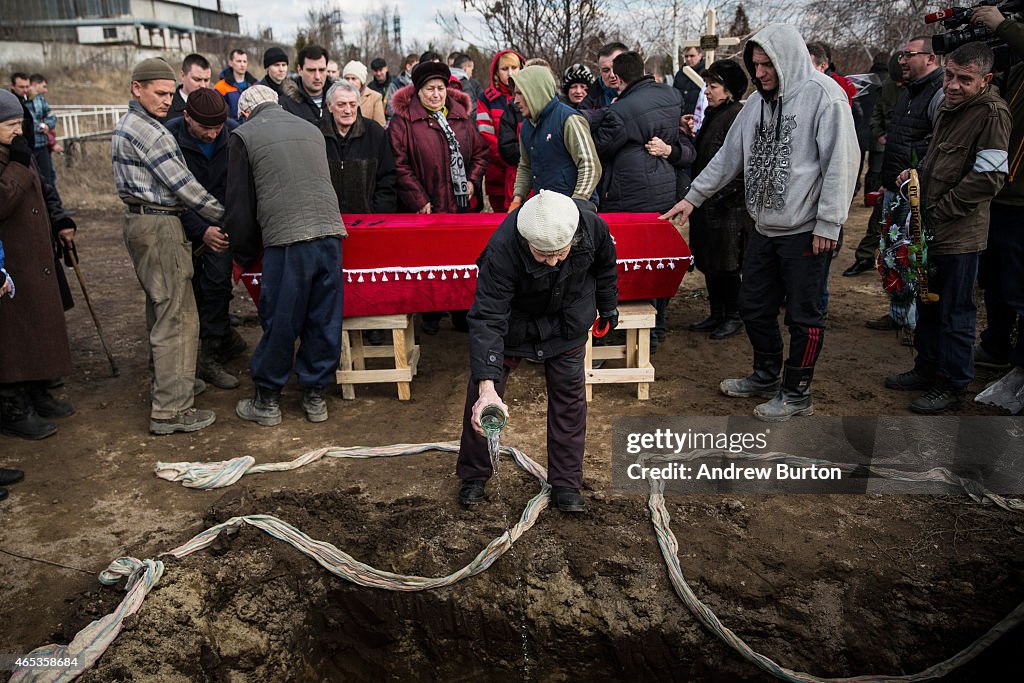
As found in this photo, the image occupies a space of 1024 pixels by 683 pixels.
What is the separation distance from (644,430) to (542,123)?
2.06m

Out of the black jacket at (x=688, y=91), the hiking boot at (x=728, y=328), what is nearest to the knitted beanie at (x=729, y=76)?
the hiking boot at (x=728, y=328)

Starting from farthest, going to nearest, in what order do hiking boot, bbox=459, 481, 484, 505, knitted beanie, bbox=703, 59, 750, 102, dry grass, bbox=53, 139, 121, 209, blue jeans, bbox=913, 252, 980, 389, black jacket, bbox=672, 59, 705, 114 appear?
dry grass, bbox=53, 139, 121, 209, black jacket, bbox=672, 59, 705, 114, knitted beanie, bbox=703, 59, 750, 102, blue jeans, bbox=913, 252, 980, 389, hiking boot, bbox=459, 481, 484, 505

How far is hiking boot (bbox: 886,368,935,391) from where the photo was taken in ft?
16.2

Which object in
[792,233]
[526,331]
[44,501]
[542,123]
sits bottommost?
[44,501]

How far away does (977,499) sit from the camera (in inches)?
146

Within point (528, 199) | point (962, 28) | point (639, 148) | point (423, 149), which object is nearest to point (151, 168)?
point (423, 149)

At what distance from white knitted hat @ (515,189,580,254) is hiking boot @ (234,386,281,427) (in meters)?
2.42

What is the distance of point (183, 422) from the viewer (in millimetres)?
4715

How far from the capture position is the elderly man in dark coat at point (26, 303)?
4.26 metres

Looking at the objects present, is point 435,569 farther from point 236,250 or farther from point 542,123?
point 542,123

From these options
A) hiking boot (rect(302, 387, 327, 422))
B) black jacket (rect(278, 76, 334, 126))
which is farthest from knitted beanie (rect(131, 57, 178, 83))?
hiking boot (rect(302, 387, 327, 422))

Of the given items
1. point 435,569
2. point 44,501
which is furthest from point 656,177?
point 44,501

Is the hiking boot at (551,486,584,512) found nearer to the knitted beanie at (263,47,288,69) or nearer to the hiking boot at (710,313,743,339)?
the hiking boot at (710,313,743,339)

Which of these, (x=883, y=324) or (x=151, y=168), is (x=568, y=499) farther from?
(x=883, y=324)
